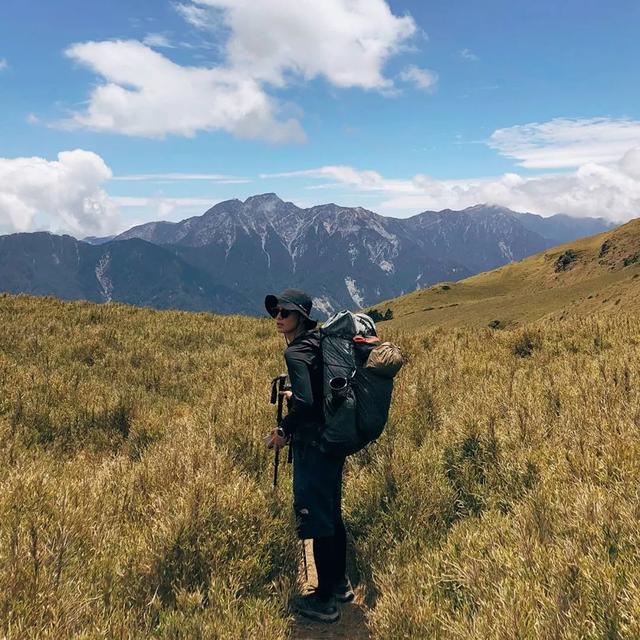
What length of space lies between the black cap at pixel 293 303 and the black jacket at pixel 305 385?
21 cm

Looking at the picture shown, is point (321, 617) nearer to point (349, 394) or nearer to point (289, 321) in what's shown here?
point (349, 394)

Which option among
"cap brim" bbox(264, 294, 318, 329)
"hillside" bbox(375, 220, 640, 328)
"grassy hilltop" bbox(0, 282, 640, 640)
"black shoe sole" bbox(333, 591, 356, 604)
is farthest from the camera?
"hillside" bbox(375, 220, 640, 328)

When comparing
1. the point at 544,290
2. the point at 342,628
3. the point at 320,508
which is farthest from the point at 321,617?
the point at 544,290

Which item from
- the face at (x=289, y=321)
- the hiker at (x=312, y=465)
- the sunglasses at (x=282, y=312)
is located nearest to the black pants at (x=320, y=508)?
the hiker at (x=312, y=465)

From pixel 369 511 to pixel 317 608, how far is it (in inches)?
43.1

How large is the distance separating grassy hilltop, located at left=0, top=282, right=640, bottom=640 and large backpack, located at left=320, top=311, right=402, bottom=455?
111 centimetres

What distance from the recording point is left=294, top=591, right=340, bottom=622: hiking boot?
3.83 m

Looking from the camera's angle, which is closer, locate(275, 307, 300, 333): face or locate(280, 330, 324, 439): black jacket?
locate(280, 330, 324, 439): black jacket

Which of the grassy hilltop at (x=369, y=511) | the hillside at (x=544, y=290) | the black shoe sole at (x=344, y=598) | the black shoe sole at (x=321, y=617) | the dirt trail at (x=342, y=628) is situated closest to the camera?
the grassy hilltop at (x=369, y=511)

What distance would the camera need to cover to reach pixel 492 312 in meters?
74.8

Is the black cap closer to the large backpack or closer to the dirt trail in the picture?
the large backpack

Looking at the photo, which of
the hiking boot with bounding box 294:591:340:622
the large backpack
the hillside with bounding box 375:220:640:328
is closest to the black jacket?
the large backpack

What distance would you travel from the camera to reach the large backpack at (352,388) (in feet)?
12.6

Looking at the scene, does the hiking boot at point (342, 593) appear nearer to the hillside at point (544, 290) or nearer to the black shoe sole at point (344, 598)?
the black shoe sole at point (344, 598)
